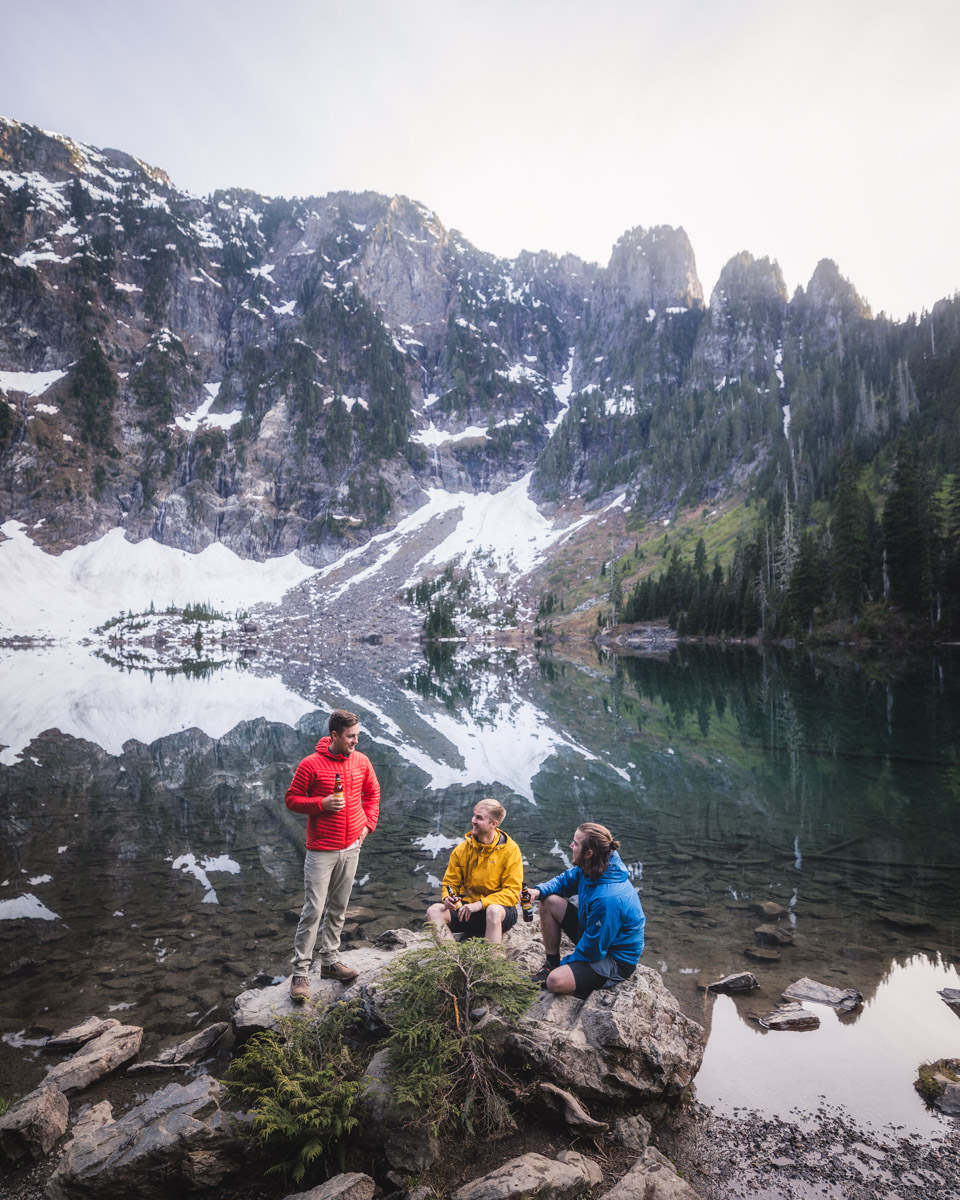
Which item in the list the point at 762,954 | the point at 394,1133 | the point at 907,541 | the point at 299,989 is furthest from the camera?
the point at 907,541

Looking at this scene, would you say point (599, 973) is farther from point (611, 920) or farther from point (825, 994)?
point (825, 994)

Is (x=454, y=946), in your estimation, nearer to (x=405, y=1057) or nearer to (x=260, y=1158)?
(x=405, y=1057)

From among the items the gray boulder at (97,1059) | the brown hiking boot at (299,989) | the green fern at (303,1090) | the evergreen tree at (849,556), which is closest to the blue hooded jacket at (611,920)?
the green fern at (303,1090)

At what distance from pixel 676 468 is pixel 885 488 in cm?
7647

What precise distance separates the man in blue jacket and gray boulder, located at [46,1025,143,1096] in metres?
4.42

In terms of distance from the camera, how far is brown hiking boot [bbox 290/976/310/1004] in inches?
243

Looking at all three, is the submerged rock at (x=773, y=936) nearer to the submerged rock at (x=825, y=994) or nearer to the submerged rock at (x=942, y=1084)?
the submerged rock at (x=825, y=994)

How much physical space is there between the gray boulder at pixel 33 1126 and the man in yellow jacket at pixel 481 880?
3538mm

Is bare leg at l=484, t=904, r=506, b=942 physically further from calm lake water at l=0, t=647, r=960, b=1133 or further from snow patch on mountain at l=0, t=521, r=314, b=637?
snow patch on mountain at l=0, t=521, r=314, b=637

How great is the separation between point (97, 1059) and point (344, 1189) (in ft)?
12.3

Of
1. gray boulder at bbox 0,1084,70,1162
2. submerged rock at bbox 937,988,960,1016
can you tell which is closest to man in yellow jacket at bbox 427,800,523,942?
gray boulder at bbox 0,1084,70,1162

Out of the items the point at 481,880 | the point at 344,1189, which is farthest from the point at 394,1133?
the point at 481,880

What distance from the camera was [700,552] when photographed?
334 ft

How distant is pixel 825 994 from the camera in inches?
283
